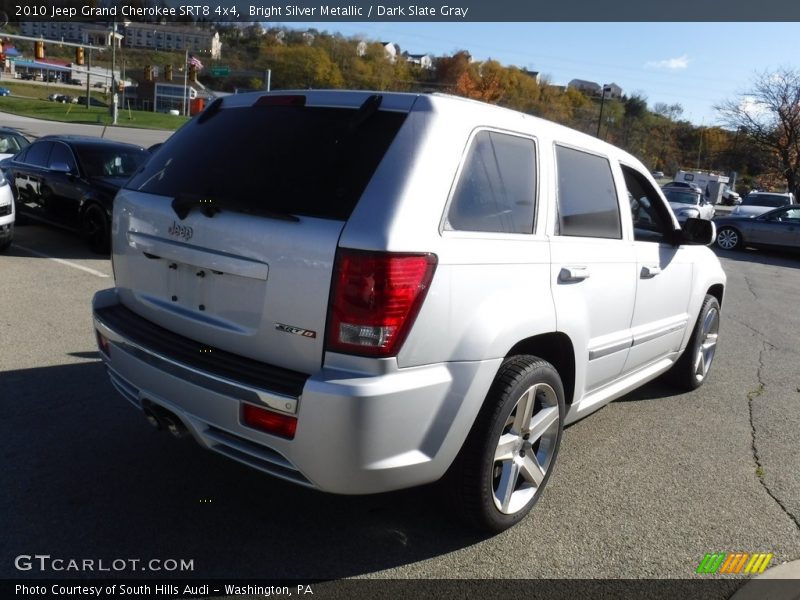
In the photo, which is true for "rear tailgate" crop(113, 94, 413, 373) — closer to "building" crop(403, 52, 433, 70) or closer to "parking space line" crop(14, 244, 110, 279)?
"parking space line" crop(14, 244, 110, 279)

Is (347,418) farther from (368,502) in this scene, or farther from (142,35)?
(142,35)

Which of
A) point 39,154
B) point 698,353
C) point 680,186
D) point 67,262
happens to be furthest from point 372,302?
point 680,186

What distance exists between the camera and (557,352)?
3293 mm

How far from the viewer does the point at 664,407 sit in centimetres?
495

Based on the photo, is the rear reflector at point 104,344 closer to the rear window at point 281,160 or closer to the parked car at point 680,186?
the rear window at point 281,160

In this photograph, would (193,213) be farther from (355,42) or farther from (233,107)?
(355,42)

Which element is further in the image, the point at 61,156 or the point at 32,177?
the point at 32,177

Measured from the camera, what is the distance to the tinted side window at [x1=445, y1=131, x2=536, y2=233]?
2703 millimetres

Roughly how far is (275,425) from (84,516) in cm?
116

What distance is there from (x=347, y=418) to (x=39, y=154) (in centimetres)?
994

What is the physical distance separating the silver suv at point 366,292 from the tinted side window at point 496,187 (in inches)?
0.4

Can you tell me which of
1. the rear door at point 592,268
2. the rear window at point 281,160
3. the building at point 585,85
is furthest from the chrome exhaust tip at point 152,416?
the building at point 585,85

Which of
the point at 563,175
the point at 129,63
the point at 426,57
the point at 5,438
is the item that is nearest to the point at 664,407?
the point at 563,175

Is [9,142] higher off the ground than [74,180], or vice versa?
[9,142]
